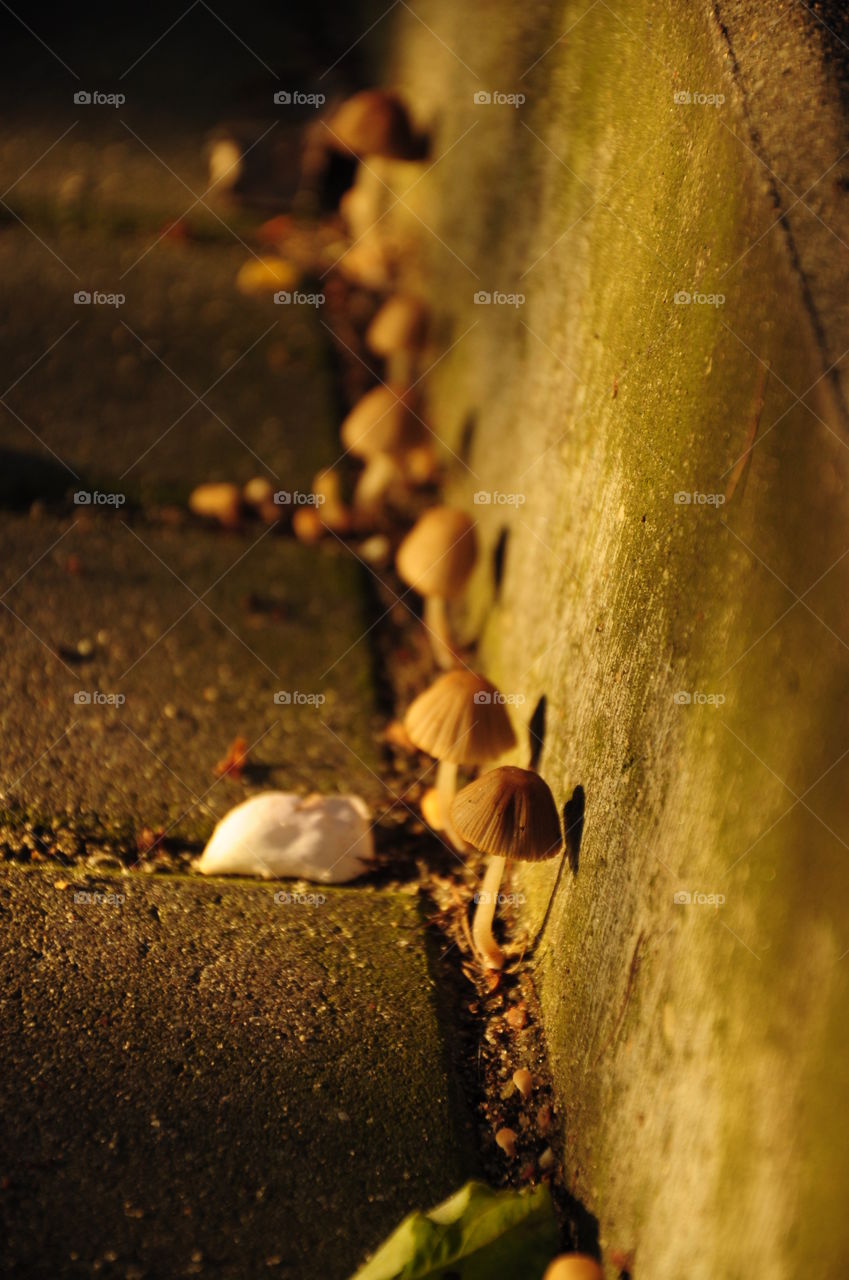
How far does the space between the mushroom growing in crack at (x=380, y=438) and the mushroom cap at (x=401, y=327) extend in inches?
9.7

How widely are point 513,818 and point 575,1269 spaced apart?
0.74 m

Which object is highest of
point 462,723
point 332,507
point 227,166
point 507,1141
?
point 227,166

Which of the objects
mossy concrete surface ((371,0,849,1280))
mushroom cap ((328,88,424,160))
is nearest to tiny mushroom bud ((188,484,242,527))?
mossy concrete surface ((371,0,849,1280))

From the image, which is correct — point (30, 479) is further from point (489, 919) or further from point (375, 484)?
point (489, 919)

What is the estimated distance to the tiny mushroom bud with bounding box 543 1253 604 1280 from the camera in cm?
147

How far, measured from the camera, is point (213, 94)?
5.41 metres

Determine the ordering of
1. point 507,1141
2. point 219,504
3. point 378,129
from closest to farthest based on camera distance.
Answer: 1. point 507,1141
2. point 219,504
3. point 378,129

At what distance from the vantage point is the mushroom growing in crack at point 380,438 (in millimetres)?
3508

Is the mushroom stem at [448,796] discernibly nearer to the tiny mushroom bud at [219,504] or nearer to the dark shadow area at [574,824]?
the dark shadow area at [574,824]

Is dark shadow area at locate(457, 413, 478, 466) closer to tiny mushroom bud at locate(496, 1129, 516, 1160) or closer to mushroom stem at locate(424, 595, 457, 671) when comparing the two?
mushroom stem at locate(424, 595, 457, 671)

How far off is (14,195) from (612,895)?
405cm

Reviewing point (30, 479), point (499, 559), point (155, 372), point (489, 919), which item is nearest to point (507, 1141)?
point (489, 919)

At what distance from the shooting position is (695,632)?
1616 mm

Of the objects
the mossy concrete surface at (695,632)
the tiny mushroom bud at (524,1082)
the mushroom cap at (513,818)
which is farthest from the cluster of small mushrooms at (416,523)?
the tiny mushroom bud at (524,1082)
